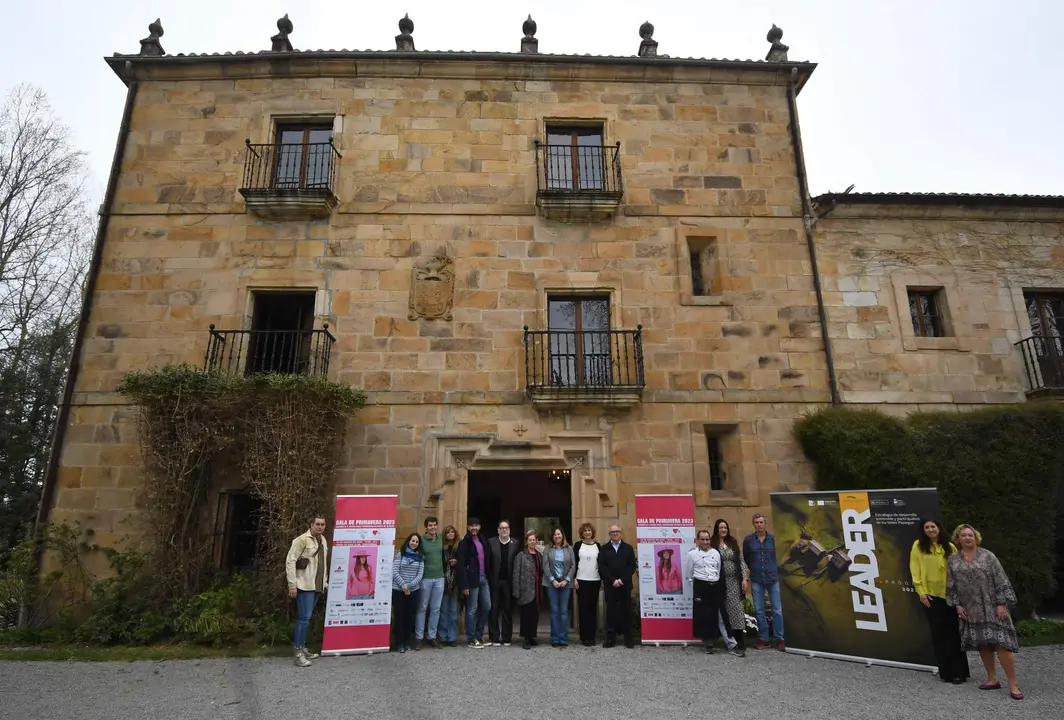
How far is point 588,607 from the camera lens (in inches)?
267

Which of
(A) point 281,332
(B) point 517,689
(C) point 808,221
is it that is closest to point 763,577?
(B) point 517,689

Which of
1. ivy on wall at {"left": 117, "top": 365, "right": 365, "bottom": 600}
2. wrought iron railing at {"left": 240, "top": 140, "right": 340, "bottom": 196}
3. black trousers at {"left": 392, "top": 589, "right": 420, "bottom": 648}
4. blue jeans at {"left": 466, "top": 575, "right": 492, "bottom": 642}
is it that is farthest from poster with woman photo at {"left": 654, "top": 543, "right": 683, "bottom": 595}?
wrought iron railing at {"left": 240, "top": 140, "right": 340, "bottom": 196}

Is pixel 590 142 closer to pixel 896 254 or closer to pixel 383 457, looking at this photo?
pixel 896 254

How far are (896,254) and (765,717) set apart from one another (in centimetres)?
838

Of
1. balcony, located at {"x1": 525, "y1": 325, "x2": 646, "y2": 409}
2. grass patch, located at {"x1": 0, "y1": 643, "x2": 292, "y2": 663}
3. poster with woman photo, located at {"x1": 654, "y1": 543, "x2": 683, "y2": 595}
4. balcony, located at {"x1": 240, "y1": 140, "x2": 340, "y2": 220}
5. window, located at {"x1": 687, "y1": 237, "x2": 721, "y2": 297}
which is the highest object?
balcony, located at {"x1": 240, "y1": 140, "x2": 340, "y2": 220}

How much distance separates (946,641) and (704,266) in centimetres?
632

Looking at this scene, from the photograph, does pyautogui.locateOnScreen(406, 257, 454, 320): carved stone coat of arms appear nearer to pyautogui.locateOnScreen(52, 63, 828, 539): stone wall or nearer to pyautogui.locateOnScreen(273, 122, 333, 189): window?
pyautogui.locateOnScreen(52, 63, 828, 539): stone wall

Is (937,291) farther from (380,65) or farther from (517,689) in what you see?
(380,65)

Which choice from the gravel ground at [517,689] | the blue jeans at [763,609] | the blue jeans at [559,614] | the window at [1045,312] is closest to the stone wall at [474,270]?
the blue jeans at [763,609]

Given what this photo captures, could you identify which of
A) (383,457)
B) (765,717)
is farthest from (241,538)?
(765,717)

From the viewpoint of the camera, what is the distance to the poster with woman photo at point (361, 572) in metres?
6.51

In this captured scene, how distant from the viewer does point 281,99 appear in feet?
32.9

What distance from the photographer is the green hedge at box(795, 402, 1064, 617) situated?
7.41 metres

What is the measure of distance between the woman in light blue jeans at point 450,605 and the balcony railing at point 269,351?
3.36m
